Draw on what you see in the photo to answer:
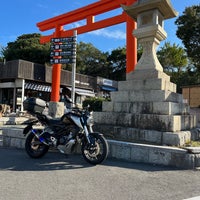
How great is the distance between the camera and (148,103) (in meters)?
5.62

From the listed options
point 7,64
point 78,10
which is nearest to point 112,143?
point 78,10

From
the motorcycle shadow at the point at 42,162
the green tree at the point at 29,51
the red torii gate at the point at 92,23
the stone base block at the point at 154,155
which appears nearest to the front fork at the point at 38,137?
the motorcycle shadow at the point at 42,162

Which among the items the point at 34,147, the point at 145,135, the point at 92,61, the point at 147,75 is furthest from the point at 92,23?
the point at 92,61

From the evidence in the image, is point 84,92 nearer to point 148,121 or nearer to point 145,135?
point 148,121

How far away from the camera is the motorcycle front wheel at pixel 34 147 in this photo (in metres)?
4.74

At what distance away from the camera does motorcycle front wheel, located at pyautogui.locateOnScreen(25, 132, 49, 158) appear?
474 centimetres

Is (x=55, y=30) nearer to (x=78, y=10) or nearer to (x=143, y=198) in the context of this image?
(x=78, y=10)

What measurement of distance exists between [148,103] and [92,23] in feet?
33.2

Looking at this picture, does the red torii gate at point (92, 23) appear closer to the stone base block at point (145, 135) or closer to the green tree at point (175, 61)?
the stone base block at point (145, 135)

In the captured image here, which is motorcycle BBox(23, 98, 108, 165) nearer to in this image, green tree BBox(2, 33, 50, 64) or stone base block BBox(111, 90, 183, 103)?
stone base block BBox(111, 90, 183, 103)

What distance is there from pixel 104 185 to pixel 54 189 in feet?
2.19

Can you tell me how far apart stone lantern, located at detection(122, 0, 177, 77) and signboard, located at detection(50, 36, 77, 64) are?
7762 millimetres

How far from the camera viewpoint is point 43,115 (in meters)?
4.85

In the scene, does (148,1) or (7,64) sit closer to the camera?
(148,1)
